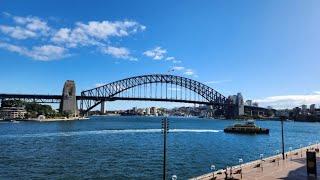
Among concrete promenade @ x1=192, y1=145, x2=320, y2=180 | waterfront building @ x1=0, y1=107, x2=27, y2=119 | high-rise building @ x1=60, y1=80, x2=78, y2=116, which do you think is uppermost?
high-rise building @ x1=60, y1=80, x2=78, y2=116

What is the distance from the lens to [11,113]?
179m

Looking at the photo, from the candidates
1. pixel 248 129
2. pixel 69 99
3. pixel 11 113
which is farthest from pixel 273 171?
pixel 11 113

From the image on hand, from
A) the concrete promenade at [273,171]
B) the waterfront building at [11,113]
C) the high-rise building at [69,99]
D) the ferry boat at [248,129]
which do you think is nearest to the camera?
the concrete promenade at [273,171]

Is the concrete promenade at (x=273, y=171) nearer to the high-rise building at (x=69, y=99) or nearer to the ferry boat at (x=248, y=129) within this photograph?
the ferry boat at (x=248, y=129)

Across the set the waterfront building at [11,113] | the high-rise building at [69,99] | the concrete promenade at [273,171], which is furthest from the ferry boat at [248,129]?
the waterfront building at [11,113]

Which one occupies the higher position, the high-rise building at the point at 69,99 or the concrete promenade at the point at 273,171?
the high-rise building at the point at 69,99

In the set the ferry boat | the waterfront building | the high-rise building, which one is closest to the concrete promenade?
the ferry boat

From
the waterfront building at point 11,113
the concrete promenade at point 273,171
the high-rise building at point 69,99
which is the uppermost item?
the high-rise building at point 69,99

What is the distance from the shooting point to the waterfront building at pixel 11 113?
7008 inches

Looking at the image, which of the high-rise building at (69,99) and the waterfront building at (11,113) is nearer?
the waterfront building at (11,113)

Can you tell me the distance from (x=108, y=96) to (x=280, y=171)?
171m

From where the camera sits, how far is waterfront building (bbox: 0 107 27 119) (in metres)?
178

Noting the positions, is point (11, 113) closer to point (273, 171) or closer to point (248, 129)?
point (248, 129)

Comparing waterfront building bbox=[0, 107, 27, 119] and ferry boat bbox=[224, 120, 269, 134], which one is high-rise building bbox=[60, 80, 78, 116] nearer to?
waterfront building bbox=[0, 107, 27, 119]
